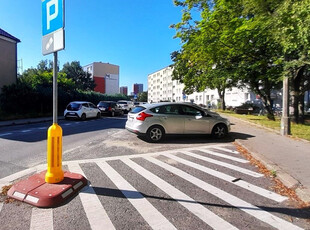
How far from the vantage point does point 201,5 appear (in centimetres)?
1499

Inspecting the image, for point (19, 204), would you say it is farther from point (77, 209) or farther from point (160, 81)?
point (160, 81)

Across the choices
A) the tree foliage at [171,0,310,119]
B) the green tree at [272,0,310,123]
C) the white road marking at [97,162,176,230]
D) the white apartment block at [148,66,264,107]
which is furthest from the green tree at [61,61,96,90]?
the white road marking at [97,162,176,230]

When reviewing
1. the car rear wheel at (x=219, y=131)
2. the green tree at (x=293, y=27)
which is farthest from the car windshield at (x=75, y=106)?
the green tree at (x=293, y=27)

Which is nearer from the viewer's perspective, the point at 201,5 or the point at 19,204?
the point at 19,204

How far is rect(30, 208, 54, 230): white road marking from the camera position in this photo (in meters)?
2.74

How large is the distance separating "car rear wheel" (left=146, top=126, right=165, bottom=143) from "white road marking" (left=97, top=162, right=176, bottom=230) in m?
3.65

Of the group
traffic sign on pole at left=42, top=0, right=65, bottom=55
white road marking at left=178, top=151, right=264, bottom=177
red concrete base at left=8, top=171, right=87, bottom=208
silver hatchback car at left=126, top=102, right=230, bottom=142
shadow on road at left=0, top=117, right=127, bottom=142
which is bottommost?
white road marking at left=178, top=151, right=264, bottom=177

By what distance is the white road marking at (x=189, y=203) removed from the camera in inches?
114

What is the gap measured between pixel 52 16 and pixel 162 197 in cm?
387

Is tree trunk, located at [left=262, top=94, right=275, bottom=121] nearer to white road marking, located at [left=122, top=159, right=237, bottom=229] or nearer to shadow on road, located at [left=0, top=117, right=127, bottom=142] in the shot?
shadow on road, located at [left=0, top=117, right=127, bottom=142]

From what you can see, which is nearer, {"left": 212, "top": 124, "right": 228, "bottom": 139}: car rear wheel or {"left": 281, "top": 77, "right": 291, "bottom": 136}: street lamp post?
{"left": 212, "top": 124, "right": 228, "bottom": 139}: car rear wheel

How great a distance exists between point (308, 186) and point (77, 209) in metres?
4.17

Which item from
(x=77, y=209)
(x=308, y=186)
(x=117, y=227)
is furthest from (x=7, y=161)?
(x=308, y=186)

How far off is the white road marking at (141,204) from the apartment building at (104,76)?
8490cm
